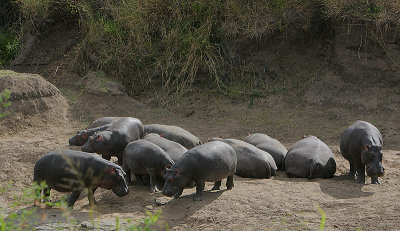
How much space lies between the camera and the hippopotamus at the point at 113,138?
801 cm

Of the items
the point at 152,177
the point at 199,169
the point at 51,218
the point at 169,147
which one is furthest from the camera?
the point at 169,147

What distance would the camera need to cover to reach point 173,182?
677 cm

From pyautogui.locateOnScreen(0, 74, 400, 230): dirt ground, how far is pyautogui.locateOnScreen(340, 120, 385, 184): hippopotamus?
196mm

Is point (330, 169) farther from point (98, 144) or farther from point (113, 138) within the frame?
point (98, 144)

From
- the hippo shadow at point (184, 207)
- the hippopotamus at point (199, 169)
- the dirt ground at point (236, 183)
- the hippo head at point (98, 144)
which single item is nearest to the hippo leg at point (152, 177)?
the dirt ground at point (236, 183)

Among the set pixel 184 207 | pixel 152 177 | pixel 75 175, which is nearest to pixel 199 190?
pixel 184 207

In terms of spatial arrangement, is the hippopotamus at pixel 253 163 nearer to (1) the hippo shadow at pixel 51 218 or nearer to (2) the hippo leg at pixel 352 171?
(2) the hippo leg at pixel 352 171

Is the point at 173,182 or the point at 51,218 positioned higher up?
the point at 173,182

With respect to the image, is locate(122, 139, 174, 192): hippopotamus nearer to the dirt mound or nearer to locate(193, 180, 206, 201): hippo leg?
locate(193, 180, 206, 201): hippo leg

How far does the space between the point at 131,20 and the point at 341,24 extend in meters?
4.24

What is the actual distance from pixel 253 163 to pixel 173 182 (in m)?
1.64

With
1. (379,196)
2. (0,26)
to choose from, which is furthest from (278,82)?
(0,26)

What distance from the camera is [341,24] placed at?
1165 cm

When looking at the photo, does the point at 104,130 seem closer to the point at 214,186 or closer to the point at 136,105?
the point at 214,186
